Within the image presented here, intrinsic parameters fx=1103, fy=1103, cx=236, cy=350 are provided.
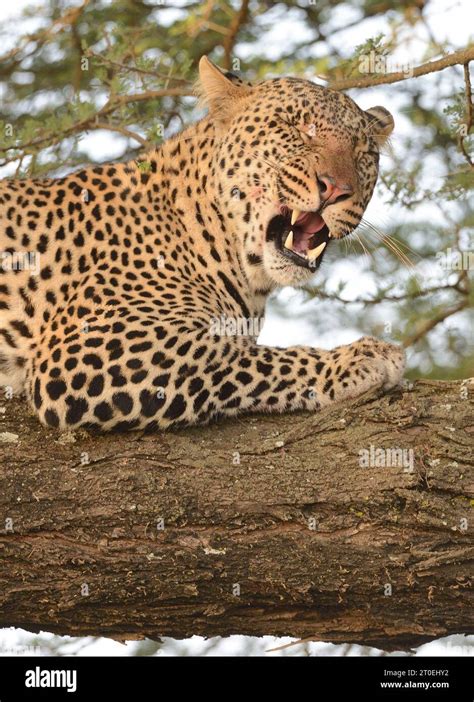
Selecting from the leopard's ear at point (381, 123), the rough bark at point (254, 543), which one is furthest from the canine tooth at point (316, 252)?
the rough bark at point (254, 543)

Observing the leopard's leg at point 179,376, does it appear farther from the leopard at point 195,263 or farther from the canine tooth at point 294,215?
the canine tooth at point 294,215

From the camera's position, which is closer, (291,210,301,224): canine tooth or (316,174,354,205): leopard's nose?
(316,174,354,205): leopard's nose

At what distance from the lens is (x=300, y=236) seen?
7066 millimetres

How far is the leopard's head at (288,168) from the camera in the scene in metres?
6.86

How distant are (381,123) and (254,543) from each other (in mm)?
3589

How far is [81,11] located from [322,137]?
393 cm

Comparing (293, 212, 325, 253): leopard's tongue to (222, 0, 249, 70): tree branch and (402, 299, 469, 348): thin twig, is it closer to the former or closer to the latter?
(402, 299, 469, 348): thin twig

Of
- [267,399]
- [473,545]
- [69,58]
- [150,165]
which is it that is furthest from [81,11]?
[473,545]

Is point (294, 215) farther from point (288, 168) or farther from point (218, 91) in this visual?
point (218, 91)

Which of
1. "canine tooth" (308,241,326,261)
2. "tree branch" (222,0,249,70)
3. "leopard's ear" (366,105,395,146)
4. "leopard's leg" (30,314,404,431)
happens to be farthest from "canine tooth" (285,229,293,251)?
"tree branch" (222,0,249,70)

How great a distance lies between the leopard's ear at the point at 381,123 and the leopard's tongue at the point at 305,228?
1074mm

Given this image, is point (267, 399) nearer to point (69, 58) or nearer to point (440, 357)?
point (440, 357)

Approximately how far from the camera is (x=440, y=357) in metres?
9.61

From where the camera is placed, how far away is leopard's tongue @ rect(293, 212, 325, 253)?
6.96 meters
